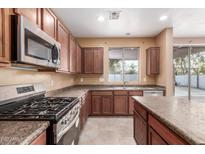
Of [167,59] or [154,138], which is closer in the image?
[154,138]

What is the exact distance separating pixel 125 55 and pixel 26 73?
3827 mm

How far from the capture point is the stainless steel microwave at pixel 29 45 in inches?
49.6

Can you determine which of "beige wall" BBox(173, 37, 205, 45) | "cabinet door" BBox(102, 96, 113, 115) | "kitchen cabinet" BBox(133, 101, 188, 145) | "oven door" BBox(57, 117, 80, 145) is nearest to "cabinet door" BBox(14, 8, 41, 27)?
"oven door" BBox(57, 117, 80, 145)

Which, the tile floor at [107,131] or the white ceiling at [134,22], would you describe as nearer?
the tile floor at [107,131]

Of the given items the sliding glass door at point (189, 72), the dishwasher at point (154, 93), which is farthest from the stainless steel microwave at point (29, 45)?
the sliding glass door at point (189, 72)

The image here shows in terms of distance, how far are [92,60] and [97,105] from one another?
1.47 metres

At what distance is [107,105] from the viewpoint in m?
4.59

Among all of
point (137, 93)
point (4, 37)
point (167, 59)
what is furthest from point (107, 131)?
point (4, 37)

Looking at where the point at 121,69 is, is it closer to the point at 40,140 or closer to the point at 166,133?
the point at 166,133

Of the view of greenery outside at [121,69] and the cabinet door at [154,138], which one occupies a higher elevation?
the view of greenery outside at [121,69]

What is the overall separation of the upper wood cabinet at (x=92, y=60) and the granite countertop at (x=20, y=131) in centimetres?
387

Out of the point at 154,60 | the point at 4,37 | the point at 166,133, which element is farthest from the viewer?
the point at 154,60

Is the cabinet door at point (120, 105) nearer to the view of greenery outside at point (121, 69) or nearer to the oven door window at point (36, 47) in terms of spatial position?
the view of greenery outside at point (121, 69)

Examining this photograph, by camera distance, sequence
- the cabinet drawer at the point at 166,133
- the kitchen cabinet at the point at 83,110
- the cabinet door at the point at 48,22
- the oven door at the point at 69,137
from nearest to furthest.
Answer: the cabinet drawer at the point at 166,133 < the oven door at the point at 69,137 < the cabinet door at the point at 48,22 < the kitchen cabinet at the point at 83,110
